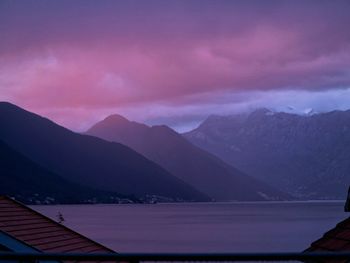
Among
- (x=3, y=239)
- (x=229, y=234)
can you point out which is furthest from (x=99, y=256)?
(x=229, y=234)

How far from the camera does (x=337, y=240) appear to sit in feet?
39.7

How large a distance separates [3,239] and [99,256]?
8813mm

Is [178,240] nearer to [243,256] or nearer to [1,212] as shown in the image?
[1,212]

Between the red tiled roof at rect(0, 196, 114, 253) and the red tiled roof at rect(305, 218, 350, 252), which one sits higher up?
the red tiled roof at rect(0, 196, 114, 253)

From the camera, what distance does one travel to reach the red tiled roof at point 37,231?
46.0 feet

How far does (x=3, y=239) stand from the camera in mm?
12789

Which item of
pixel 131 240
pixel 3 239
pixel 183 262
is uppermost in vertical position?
pixel 131 240

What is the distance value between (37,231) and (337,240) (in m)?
7.43

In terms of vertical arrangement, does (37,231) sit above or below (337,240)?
above

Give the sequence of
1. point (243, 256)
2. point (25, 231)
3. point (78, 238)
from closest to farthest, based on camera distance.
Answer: point (243, 256) → point (25, 231) → point (78, 238)

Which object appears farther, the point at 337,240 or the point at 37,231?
the point at 37,231

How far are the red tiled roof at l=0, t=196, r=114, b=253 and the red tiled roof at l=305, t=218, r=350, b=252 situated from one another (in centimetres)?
615

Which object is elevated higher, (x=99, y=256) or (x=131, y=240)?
(x=131, y=240)

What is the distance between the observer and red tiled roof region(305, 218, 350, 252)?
11.4 metres
